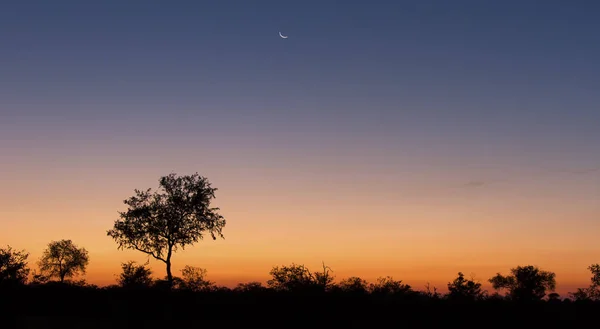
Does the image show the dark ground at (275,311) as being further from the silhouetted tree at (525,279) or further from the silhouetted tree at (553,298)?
the silhouetted tree at (525,279)

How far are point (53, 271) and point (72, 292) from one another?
10133 cm

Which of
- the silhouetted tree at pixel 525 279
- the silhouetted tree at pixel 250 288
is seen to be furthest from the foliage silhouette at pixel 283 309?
the silhouetted tree at pixel 525 279

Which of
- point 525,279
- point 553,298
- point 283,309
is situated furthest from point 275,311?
Result: point 525,279

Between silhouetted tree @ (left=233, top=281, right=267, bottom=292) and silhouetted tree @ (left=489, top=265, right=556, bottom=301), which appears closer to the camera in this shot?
silhouetted tree @ (left=233, top=281, right=267, bottom=292)

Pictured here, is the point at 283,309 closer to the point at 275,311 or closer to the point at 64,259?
the point at 275,311

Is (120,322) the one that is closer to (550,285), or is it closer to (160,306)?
(160,306)

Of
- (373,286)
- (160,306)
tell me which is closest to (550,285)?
(373,286)

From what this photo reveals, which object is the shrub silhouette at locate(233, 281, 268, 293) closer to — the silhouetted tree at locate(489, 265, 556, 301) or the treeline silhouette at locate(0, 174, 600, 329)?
the treeline silhouette at locate(0, 174, 600, 329)

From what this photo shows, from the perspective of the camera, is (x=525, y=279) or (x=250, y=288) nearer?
(x=250, y=288)

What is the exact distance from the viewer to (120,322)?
20938 millimetres

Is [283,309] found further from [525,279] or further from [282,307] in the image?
[525,279]

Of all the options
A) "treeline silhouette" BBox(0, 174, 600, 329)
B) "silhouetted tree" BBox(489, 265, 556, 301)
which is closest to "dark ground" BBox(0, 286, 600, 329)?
"treeline silhouette" BBox(0, 174, 600, 329)

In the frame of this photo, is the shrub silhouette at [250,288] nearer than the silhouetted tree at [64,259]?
Yes

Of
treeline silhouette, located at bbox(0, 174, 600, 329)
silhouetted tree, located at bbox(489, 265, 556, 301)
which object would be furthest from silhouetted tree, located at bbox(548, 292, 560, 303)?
silhouetted tree, located at bbox(489, 265, 556, 301)
